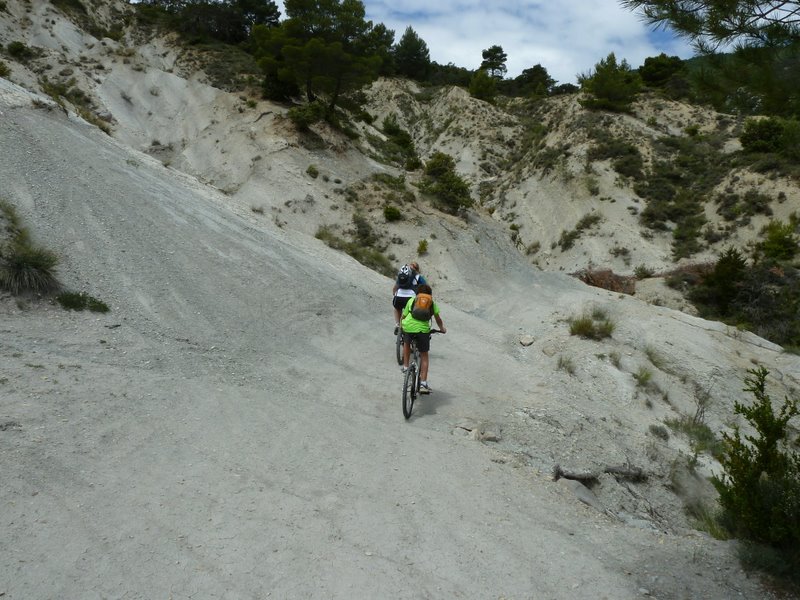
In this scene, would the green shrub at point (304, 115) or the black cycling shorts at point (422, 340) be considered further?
the green shrub at point (304, 115)

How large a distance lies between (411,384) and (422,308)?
121 cm

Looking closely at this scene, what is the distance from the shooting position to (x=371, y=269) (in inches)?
750

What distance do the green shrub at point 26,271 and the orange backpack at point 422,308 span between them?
6054 millimetres

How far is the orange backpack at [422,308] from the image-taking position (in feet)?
26.5

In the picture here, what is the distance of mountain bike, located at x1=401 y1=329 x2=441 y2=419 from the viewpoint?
24.9ft

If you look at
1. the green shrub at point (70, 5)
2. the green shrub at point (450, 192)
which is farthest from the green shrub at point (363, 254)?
the green shrub at point (70, 5)

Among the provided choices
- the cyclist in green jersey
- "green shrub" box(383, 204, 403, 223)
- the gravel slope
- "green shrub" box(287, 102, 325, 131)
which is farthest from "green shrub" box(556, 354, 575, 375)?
"green shrub" box(287, 102, 325, 131)

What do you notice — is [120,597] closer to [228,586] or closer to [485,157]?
[228,586]

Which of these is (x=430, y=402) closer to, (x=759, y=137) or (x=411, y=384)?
(x=411, y=384)

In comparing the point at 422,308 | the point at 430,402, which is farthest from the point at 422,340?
the point at 430,402

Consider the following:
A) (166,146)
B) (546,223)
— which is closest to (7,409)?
(166,146)

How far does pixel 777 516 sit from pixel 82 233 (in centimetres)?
1218

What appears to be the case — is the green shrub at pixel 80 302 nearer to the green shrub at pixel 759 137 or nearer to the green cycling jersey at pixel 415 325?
the green cycling jersey at pixel 415 325

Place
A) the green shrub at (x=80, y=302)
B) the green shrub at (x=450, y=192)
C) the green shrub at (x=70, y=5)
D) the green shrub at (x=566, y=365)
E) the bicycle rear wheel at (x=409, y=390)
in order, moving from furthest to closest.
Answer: the green shrub at (x=70, y=5) < the green shrub at (x=450, y=192) < the green shrub at (x=566, y=365) < the green shrub at (x=80, y=302) < the bicycle rear wheel at (x=409, y=390)
